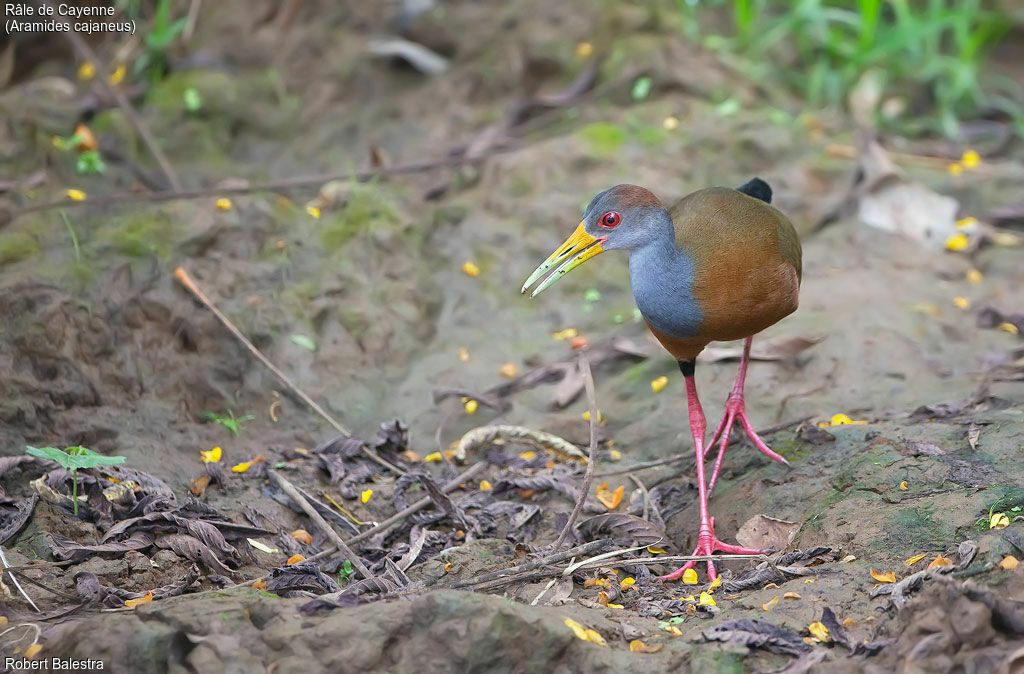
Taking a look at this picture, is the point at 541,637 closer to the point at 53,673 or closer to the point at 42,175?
the point at 53,673

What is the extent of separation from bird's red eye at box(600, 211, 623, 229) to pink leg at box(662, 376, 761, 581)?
2.44ft

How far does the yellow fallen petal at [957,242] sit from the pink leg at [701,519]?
8.72 feet

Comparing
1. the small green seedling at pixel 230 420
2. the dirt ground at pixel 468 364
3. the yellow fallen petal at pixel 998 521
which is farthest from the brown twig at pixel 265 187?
the yellow fallen petal at pixel 998 521

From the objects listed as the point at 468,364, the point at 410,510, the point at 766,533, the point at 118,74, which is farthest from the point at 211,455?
the point at 118,74

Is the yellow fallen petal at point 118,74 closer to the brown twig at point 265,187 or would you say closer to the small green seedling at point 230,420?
the brown twig at point 265,187

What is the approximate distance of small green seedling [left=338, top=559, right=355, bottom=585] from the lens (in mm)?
3602

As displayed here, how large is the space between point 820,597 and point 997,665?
0.65m

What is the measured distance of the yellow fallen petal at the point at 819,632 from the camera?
295 centimetres

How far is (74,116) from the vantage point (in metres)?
6.06

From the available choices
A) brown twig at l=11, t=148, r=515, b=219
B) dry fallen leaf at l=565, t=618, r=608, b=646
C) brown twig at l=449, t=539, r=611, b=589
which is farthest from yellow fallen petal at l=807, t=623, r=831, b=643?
brown twig at l=11, t=148, r=515, b=219

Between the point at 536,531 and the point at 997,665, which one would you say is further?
the point at 536,531

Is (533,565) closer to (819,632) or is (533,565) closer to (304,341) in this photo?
(819,632)

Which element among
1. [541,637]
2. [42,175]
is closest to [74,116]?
[42,175]

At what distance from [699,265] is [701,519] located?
0.97 meters
